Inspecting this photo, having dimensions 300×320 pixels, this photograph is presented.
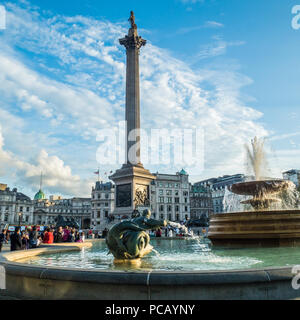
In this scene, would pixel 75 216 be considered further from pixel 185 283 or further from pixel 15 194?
pixel 185 283

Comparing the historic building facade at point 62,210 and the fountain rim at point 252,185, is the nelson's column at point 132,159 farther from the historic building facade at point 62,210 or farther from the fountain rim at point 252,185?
the historic building facade at point 62,210

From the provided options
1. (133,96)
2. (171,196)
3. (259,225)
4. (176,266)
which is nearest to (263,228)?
(259,225)

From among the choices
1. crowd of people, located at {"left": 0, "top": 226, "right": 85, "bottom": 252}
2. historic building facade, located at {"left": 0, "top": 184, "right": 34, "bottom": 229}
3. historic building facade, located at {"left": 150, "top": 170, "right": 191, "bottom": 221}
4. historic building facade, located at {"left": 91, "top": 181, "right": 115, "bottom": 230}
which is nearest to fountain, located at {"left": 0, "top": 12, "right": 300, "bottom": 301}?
crowd of people, located at {"left": 0, "top": 226, "right": 85, "bottom": 252}

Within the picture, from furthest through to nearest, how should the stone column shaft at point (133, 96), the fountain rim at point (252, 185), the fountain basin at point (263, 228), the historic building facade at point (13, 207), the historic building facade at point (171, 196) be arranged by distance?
1. the historic building facade at point (13, 207)
2. the historic building facade at point (171, 196)
3. the stone column shaft at point (133, 96)
4. the fountain rim at point (252, 185)
5. the fountain basin at point (263, 228)

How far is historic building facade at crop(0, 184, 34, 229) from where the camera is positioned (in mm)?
97375

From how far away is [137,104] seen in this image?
38.4 meters

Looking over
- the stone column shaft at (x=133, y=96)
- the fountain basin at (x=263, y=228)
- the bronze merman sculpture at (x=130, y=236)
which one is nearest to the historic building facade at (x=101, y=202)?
the stone column shaft at (x=133, y=96)

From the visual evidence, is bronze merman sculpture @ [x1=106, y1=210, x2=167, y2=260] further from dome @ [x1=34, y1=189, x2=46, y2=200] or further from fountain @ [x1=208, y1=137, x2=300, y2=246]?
dome @ [x1=34, y1=189, x2=46, y2=200]

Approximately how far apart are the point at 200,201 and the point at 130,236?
100 m

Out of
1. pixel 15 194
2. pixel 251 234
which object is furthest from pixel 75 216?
pixel 251 234

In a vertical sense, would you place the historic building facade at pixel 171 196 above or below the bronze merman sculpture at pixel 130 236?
above

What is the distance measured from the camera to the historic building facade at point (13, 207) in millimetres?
97375

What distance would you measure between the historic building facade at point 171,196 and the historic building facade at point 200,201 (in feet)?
21.9

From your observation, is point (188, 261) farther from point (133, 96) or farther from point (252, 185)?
point (133, 96)
